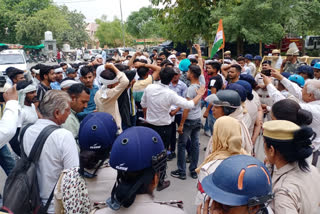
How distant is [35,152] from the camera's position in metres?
2.19

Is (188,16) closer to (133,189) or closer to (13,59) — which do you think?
(13,59)

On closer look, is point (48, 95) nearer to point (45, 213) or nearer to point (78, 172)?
point (78, 172)

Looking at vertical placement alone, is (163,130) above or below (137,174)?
below

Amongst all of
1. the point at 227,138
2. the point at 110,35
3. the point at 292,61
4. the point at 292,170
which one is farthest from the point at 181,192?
the point at 110,35

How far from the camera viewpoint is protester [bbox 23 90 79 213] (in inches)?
86.7

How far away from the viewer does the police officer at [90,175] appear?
76.8 inches

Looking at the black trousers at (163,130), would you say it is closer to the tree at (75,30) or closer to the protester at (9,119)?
the protester at (9,119)

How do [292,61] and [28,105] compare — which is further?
[292,61]

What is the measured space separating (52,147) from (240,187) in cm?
146

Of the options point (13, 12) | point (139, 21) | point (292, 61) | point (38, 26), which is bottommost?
point (292, 61)

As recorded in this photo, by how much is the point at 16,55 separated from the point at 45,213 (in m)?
16.3

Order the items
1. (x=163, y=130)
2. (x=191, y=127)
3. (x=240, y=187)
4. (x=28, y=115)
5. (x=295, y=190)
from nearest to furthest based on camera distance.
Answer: (x=240, y=187) < (x=295, y=190) < (x=28, y=115) < (x=163, y=130) < (x=191, y=127)

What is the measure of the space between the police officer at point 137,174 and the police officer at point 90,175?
442 millimetres

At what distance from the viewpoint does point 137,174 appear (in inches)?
61.3
